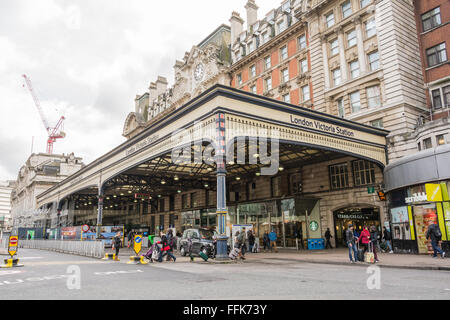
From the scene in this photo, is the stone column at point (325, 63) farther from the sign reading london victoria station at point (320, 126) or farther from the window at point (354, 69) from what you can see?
the sign reading london victoria station at point (320, 126)

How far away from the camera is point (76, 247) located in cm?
2462

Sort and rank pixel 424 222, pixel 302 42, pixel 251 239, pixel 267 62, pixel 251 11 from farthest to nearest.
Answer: pixel 251 11 < pixel 267 62 < pixel 302 42 < pixel 251 239 < pixel 424 222

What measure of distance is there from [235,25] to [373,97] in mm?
23930

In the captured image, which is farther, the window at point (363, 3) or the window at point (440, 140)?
Answer: the window at point (363, 3)

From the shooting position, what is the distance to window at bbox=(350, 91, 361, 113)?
91.3ft

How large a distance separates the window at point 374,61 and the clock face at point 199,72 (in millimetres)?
22610

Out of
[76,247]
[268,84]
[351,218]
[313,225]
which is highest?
[268,84]

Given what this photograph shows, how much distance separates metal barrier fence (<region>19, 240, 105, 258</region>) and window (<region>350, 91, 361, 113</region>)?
70.0ft

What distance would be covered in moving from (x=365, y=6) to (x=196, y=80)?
23870mm

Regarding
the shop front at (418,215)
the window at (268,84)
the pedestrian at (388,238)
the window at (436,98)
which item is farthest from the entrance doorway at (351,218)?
the window at (268,84)

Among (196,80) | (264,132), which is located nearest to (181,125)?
(264,132)

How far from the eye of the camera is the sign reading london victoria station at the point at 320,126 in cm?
1948

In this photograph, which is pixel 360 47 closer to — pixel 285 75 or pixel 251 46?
pixel 285 75

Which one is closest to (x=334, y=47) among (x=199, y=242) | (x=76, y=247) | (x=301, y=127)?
(x=301, y=127)
